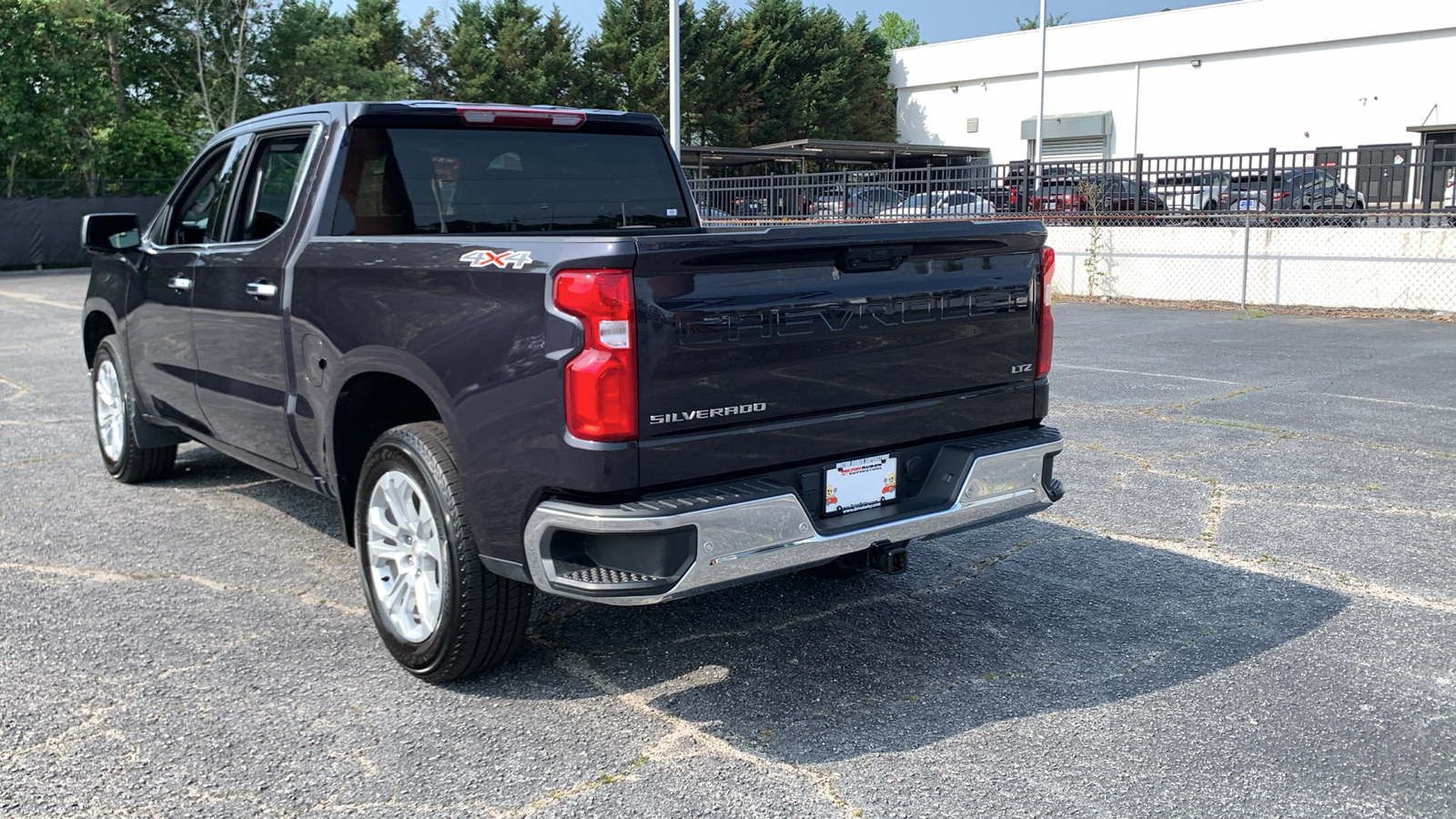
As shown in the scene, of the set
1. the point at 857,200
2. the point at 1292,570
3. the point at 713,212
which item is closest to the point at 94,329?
the point at 1292,570

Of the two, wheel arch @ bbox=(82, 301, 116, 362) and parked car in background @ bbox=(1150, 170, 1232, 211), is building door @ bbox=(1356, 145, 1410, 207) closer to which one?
parked car in background @ bbox=(1150, 170, 1232, 211)

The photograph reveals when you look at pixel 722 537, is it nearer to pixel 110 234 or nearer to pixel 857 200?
pixel 110 234

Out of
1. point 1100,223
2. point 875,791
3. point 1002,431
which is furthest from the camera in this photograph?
point 1100,223

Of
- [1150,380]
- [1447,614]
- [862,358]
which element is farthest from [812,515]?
[1150,380]

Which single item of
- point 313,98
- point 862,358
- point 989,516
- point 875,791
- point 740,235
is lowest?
point 875,791

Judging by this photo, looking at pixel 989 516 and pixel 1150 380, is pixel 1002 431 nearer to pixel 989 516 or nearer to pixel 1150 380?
pixel 989 516

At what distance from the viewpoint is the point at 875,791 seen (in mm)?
3195

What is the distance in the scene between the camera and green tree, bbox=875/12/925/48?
114688 millimetres

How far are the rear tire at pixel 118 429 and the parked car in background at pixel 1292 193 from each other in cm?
1542

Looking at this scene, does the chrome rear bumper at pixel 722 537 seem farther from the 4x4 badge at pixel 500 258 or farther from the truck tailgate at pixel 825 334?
the 4x4 badge at pixel 500 258

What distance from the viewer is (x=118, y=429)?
6738mm

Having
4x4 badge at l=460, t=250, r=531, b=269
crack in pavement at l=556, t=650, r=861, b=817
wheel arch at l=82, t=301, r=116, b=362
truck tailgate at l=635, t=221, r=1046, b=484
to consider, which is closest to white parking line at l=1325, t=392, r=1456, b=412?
truck tailgate at l=635, t=221, r=1046, b=484

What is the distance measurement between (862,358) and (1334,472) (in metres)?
4.34

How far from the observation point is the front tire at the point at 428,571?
368cm
